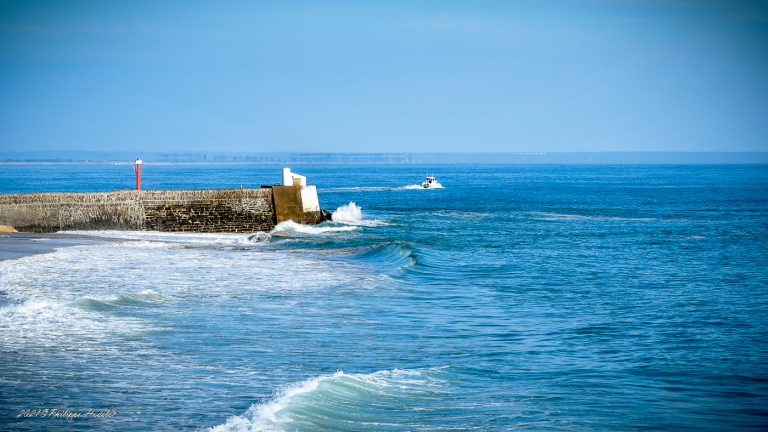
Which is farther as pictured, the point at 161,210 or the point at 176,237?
the point at 161,210

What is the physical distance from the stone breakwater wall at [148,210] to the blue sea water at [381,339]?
140 inches

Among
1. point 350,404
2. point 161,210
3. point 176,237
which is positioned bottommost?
point 350,404

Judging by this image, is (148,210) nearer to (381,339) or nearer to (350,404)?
(381,339)

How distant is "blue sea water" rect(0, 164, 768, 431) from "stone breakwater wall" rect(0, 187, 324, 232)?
3.55 metres

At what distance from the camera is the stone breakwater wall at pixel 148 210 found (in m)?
30.5

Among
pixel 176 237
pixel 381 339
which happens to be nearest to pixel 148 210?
pixel 176 237

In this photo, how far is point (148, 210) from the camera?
32.6m

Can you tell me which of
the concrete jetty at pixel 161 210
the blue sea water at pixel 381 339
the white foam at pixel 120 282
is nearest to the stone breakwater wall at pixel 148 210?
the concrete jetty at pixel 161 210

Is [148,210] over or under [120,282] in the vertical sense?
over

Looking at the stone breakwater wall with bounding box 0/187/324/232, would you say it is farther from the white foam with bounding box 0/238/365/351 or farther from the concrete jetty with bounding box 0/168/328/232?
the white foam with bounding box 0/238/365/351

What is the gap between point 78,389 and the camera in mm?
10172

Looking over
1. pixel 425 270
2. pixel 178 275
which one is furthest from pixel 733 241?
pixel 178 275

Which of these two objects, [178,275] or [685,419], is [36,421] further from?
[178,275]

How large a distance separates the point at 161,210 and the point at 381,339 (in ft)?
69.2
